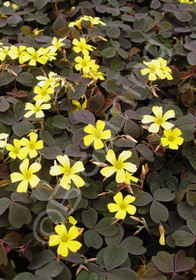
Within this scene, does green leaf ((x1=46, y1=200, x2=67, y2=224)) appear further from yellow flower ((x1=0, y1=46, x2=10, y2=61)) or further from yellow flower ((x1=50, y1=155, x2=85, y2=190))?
yellow flower ((x1=0, y1=46, x2=10, y2=61))

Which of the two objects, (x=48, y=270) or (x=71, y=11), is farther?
(x=71, y=11)

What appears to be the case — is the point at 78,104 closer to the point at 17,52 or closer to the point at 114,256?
the point at 17,52

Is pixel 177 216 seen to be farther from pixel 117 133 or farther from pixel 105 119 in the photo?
pixel 105 119

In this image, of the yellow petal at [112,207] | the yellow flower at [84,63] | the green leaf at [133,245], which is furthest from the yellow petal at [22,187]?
the yellow flower at [84,63]

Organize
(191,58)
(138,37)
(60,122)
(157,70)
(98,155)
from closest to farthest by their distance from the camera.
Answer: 1. (98,155)
2. (60,122)
3. (157,70)
4. (191,58)
5. (138,37)

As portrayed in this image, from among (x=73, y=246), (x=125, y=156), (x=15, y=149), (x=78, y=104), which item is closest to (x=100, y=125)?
(x=125, y=156)

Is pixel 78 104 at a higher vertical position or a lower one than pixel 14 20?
lower

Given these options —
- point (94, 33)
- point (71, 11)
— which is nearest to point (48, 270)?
point (94, 33)

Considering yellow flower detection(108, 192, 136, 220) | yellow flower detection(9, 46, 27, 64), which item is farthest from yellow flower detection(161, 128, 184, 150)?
yellow flower detection(9, 46, 27, 64)
